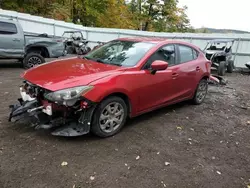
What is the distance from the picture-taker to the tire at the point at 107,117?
3.47 metres

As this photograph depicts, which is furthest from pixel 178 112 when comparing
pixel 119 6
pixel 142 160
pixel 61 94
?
pixel 119 6

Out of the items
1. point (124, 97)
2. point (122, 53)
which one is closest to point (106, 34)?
point (122, 53)

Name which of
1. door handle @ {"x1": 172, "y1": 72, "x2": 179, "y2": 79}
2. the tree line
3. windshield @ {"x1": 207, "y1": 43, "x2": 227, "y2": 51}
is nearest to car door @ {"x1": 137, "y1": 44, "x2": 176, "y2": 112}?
door handle @ {"x1": 172, "y1": 72, "x2": 179, "y2": 79}

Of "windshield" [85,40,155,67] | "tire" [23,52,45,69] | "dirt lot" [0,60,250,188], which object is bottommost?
"dirt lot" [0,60,250,188]

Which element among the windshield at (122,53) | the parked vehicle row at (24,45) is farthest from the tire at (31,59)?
the windshield at (122,53)

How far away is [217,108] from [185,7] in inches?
1159

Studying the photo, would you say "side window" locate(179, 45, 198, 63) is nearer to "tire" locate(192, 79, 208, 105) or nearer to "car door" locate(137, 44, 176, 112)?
"car door" locate(137, 44, 176, 112)

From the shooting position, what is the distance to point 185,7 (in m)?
31.8

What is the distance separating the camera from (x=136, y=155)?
3303mm

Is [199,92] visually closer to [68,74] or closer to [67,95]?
[68,74]

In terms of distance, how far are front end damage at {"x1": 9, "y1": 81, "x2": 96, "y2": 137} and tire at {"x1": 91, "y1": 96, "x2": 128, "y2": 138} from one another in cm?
13

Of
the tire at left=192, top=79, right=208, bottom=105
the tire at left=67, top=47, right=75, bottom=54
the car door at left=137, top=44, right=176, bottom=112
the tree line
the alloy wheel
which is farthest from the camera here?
the tree line

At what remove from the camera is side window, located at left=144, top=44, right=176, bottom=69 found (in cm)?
418

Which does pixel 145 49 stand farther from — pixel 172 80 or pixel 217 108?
pixel 217 108
